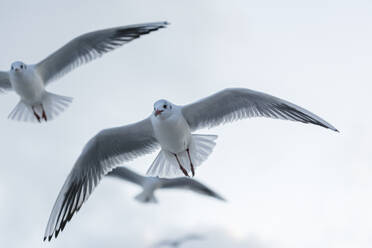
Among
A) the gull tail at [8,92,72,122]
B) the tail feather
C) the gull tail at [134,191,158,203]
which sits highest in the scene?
the gull tail at [8,92,72,122]

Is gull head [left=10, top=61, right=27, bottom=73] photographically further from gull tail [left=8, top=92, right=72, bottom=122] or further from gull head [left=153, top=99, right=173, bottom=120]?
gull head [left=153, top=99, right=173, bottom=120]

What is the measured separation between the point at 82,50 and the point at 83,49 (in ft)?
0.10

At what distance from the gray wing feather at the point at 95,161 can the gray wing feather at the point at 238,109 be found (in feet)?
1.75

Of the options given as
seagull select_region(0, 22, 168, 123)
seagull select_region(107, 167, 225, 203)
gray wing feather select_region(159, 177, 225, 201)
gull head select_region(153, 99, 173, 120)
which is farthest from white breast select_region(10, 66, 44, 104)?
gray wing feather select_region(159, 177, 225, 201)

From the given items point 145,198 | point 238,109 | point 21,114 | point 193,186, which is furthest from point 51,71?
point 145,198

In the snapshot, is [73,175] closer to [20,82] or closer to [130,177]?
[20,82]

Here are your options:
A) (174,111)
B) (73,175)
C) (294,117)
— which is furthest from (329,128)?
(73,175)

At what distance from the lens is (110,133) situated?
7012 millimetres

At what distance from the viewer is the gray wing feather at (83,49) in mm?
8385

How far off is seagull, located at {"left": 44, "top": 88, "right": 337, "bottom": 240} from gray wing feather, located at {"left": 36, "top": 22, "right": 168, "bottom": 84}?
1.48 metres

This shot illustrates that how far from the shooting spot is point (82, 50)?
8.82 meters

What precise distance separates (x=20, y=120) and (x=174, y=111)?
3281mm

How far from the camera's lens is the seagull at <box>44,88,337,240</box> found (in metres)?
6.79

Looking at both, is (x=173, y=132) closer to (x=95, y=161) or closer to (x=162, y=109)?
(x=162, y=109)
